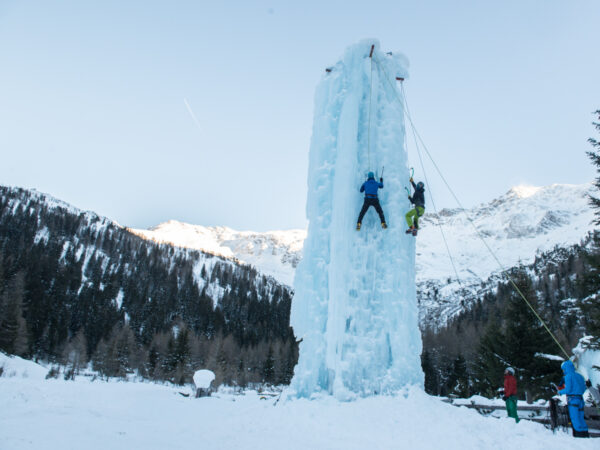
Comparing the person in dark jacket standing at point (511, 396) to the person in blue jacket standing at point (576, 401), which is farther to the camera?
the person in dark jacket standing at point (511, 396)

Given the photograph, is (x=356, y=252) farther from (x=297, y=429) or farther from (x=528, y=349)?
(x=528, y=349)

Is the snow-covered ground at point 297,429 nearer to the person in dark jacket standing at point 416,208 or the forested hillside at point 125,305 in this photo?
the person in dark jacket standing at point 416,208

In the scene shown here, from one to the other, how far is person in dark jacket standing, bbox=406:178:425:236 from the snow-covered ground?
373 cm

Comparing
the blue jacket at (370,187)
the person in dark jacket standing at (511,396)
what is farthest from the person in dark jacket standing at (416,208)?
the person in dark jacket standing at (511,396)

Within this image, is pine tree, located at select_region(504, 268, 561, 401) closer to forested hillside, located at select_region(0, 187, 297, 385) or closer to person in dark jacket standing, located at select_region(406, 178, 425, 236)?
person in dark jacket standing, located at select_region(406, 178, 425, 236)

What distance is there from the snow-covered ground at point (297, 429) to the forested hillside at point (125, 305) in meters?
28.9

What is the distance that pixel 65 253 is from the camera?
83062 millimetres

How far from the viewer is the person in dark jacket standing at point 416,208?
924cm

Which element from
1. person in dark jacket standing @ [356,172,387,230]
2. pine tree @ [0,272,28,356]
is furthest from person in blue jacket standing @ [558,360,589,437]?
pine tree @ [0,272,28,356]

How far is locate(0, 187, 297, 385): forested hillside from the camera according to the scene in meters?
46.1

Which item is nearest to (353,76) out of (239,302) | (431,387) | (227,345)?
(431,387)

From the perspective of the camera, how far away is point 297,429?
6.79 metres

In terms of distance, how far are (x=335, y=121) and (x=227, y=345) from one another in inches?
2078

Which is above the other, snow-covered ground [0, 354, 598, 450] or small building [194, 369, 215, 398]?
snow-covered ground [0, 354, 598, 450]
